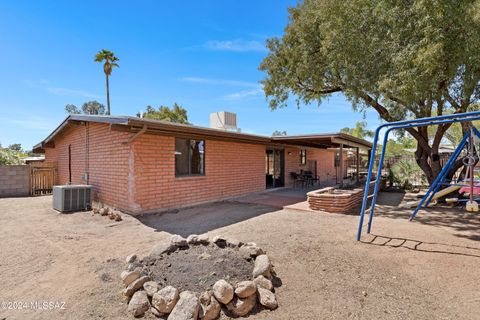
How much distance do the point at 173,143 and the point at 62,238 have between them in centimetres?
375

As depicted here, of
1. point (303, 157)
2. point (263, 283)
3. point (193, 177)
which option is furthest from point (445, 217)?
point (303, 157)

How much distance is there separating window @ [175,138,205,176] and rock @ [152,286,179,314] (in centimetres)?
565

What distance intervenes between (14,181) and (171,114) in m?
15.4

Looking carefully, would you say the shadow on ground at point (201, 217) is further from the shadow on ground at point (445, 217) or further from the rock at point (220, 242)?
the shadow on ground at point (445, 217)

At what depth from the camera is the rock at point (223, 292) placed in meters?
2.56

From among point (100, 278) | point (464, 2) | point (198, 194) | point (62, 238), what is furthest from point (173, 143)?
point (464, 2)

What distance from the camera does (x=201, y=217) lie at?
22.5 feet

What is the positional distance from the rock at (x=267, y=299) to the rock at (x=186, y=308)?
2.25 feet

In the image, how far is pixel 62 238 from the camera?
5113mm

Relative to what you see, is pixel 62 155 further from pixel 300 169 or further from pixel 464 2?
pixel 464 2

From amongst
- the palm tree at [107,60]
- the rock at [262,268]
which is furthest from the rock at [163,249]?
the palm tree at [107,60]

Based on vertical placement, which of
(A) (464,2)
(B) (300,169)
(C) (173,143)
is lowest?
(B) (300,169)

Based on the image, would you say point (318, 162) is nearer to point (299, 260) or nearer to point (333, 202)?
point (333, 202)

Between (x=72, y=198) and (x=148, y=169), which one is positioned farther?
(x=72, y=198)
